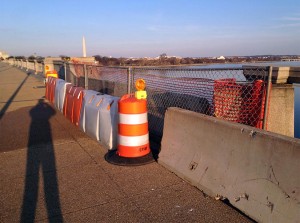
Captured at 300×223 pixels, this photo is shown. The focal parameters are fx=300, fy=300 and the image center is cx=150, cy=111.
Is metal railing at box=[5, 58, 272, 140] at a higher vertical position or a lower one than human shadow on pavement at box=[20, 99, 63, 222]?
higher

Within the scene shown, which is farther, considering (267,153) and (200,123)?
(200,123)

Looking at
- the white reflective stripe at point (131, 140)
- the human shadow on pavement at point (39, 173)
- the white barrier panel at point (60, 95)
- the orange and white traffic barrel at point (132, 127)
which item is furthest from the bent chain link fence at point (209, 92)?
the white barrier panel at point (60, 95)

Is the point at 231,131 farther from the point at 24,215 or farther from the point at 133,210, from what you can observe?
the point at 24,215

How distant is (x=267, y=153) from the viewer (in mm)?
3297

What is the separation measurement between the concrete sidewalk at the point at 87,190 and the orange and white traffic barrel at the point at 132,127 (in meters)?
0.41

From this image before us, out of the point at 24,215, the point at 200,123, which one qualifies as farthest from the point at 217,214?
the point at 24,215

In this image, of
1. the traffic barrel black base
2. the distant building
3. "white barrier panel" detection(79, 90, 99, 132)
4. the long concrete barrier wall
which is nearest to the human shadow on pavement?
"white barrier panel" detection(79, 90, 99, 132)

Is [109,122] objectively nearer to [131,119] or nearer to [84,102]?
[131,119]

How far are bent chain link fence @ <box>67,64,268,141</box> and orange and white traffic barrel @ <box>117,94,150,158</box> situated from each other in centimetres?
114

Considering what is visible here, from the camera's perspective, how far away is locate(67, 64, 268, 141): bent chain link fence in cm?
480

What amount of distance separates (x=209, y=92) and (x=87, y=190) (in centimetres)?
274

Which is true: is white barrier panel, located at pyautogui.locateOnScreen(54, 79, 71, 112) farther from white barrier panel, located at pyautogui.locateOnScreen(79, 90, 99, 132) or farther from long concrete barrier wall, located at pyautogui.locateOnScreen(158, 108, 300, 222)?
long concrete barrier wall, located at pyautogui.locateOnScreen(158, 108, 300, 222)

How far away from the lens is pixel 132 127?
5.39 metres

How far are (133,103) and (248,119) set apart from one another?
2.00 metres
